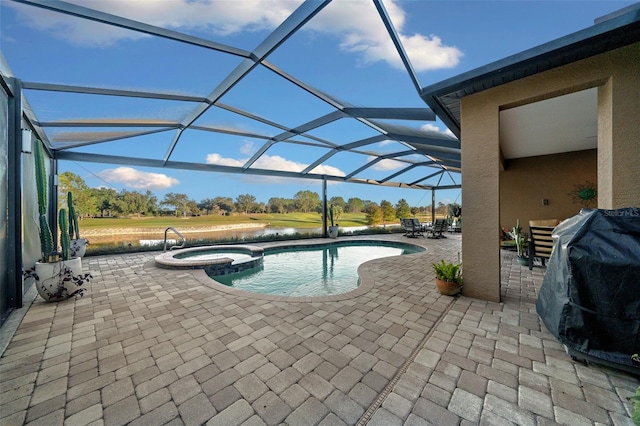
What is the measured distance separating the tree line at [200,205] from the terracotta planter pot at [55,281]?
5.54m

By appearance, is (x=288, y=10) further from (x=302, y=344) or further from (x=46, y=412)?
(x=46, y=412)

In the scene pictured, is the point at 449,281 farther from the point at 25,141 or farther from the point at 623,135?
the point at 25,141

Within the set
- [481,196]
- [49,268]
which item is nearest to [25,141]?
[49,268]

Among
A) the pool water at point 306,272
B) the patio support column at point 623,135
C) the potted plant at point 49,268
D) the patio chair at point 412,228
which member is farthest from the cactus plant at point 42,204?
the patio chair at point 412,228

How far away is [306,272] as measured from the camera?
660 centimetres

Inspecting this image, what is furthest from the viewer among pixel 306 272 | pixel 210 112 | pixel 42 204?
pixel 306 272

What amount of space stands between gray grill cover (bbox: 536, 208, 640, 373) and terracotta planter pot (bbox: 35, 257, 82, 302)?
652cm

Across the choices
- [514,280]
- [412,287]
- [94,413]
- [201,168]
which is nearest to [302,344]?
[94,413]

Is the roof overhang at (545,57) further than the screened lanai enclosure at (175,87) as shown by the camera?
No

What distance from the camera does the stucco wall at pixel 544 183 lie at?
24.3 feet

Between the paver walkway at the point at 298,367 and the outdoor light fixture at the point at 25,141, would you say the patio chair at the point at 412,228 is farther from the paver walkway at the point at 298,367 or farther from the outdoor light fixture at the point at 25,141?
the outdoor light fixture at the point at 25,141

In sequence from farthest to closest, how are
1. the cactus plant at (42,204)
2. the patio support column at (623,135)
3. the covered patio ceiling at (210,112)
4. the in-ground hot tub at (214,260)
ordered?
the in-ground hot tub at (214,260) < the cactus plant at (42,204) < the covered patio ceiling at (210,112) < the patio support column at (623,135)

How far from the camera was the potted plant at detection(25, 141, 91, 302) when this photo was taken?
367 cm

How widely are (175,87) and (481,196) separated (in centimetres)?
565
